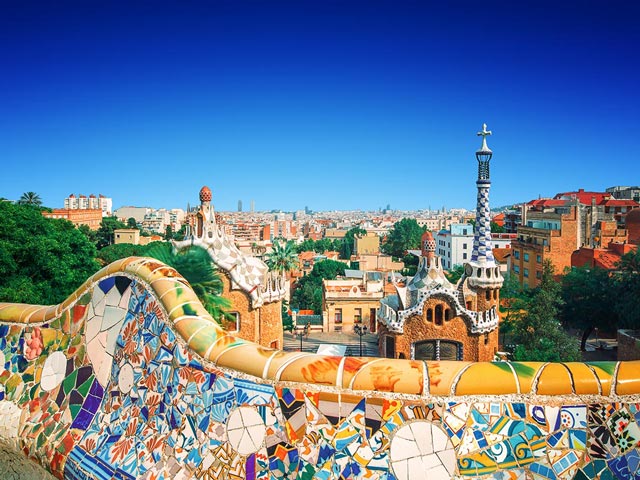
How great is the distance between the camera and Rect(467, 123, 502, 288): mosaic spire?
50.3 feet

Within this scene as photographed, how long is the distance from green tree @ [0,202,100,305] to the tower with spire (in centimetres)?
939

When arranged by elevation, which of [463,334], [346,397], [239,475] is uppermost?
[346,397]

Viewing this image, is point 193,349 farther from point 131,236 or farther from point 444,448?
point 131,236

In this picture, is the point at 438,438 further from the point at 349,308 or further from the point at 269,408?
the point at 349,308

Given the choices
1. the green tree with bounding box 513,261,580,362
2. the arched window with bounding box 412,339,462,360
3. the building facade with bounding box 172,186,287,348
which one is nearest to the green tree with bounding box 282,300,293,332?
the building facade with bounding box 172,186,287,348

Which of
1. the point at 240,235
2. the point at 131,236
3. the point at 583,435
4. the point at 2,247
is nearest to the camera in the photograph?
the point at 583,435

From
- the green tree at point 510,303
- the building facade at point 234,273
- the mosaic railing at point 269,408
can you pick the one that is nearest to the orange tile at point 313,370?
the mosaic railing at point 269,408

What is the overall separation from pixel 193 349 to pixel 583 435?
2370 millimetres

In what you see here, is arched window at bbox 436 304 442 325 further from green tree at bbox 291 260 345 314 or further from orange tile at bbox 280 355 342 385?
green tree at bbox 291 260 345 314

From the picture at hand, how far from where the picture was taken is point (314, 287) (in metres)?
41.7

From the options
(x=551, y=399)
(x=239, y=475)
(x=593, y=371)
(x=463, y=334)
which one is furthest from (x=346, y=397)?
(x=463, y=334)

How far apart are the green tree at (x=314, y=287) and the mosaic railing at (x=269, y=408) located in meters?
31.1

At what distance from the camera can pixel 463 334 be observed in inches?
581

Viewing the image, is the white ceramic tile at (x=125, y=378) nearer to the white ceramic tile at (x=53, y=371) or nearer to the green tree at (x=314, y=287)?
the white ceramic tile at (x=53, y=371)
